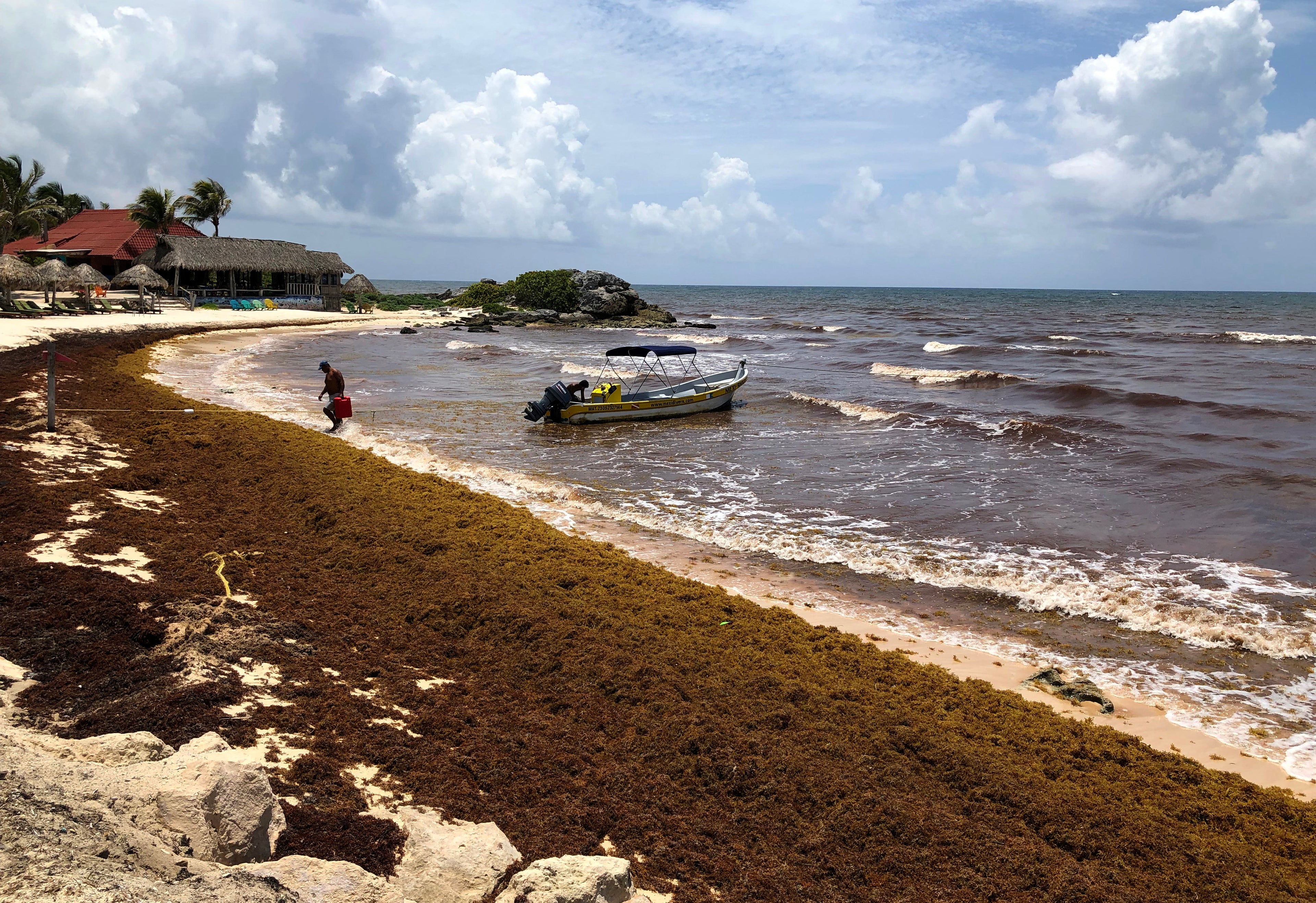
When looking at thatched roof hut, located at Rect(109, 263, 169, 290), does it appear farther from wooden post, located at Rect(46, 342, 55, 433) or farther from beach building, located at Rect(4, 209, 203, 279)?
wooden post, located at Rect(46, 342, 55, 433)

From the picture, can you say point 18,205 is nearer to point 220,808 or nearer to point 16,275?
point 16,275

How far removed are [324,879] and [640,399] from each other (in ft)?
62.5

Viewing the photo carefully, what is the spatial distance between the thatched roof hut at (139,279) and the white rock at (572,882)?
4739 cm

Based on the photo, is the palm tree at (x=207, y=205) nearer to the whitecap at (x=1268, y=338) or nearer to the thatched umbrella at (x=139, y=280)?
the thatched umbrella at (x=139, y=280)

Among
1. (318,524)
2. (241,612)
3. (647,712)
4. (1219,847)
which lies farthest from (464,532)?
A: (1219,847)

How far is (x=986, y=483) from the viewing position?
15.0 m

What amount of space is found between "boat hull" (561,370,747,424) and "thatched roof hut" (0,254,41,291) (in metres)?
27.8

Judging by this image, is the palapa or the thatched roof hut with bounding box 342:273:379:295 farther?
the thatched roof hut with bounding box 342:273:379:295

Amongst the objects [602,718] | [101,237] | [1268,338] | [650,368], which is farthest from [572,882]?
[101,237]

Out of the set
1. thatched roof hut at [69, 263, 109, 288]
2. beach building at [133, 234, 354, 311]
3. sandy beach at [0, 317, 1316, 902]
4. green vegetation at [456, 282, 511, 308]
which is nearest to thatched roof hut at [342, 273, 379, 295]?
beach building at [133, 234, 354, 311]

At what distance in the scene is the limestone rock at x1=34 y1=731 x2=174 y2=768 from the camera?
12.3 ft

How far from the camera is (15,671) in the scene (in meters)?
5.00

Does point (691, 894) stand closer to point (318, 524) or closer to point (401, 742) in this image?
point (401, 742)

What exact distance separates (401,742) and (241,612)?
2243 millimetres
